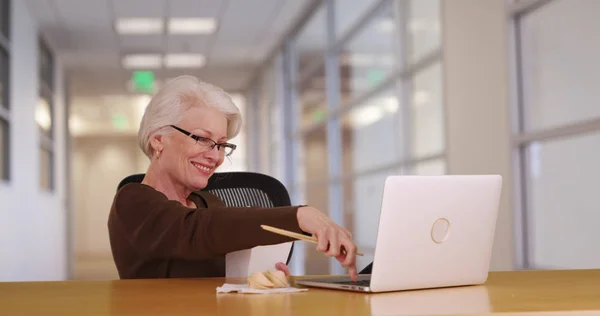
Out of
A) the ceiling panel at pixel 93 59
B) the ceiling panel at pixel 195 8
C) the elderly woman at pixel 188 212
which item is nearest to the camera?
the elderly woman at pixel 188 212

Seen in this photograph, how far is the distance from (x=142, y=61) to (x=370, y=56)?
18.5 feet

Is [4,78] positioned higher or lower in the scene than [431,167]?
higher

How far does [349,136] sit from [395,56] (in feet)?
5.47

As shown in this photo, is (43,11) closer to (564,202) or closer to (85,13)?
(85,13)

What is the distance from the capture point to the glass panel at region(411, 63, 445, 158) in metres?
5.27

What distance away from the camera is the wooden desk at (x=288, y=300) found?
1.29 metres

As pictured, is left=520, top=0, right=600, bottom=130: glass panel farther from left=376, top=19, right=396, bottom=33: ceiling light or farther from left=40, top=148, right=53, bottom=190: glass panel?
left=40, top=148, right=53, bottom=190: glass panel

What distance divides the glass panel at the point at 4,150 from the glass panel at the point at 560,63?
4.76m

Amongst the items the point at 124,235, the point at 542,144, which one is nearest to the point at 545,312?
the point at 124,235

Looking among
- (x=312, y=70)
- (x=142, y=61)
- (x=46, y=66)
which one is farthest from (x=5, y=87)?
(x=142, y=61)

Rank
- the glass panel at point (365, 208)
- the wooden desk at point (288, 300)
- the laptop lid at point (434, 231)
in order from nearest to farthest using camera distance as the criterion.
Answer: the wooden desk at point (288, 300), the laptop lid at point (434, 231), the glass panel at point (365, 208)

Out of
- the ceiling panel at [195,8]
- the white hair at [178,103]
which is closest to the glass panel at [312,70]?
the ceiling panel at [195,8]

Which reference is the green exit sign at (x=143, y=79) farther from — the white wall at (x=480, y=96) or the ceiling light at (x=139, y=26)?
the white wall at (x=480, y=96)

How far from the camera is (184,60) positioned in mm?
11680
